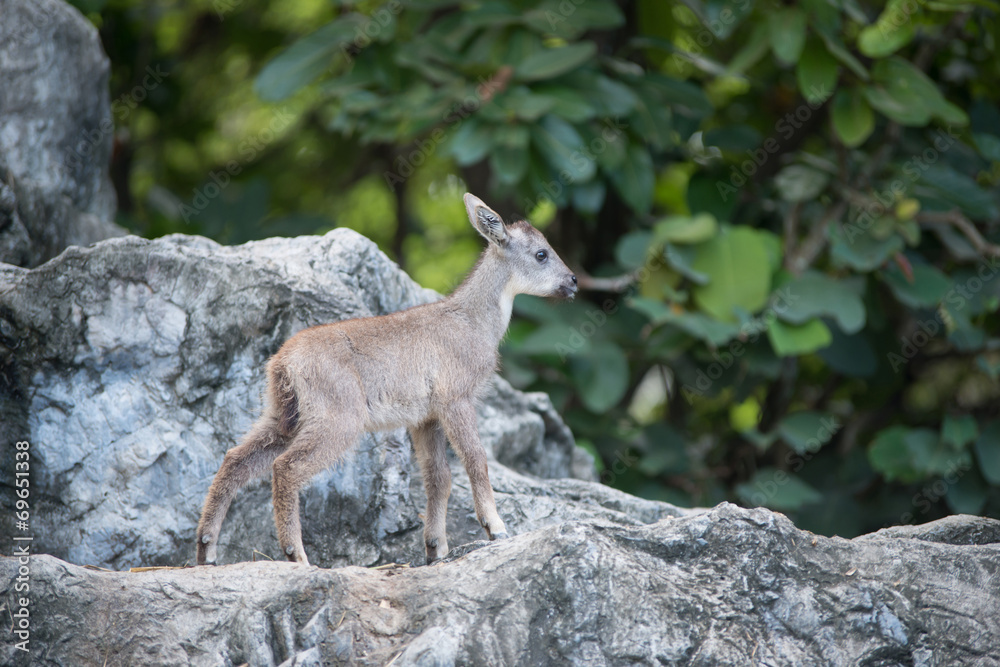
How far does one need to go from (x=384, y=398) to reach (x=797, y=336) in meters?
5.48

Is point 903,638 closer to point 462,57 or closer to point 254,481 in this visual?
point 254,481

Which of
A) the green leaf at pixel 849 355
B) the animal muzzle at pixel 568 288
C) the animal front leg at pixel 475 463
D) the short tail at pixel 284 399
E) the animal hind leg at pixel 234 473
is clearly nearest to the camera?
the animal hind leg at pixel 234 473

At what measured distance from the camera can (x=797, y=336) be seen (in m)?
9.73

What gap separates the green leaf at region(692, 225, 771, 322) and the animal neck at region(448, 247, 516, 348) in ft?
11.2

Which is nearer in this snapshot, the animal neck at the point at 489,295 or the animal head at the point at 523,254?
the animal neck at the point at 489,295

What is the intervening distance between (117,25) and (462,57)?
18.4 feet

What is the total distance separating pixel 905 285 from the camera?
32.8 feet

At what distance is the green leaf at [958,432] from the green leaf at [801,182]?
2.94m

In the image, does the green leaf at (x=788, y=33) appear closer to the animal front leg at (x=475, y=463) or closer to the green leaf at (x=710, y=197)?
the green leaf at (x=710, y=197)

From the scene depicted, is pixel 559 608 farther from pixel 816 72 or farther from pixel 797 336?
pixel 816 72

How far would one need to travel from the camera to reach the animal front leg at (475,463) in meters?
5.96

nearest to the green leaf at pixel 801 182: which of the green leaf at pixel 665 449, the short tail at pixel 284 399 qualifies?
the green leaf at pixel 665 449

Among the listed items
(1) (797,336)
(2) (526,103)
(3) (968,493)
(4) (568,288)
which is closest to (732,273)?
(1) (797,336)

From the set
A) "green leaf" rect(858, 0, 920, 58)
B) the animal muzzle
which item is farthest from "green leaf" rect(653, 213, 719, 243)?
the animal muzzle
